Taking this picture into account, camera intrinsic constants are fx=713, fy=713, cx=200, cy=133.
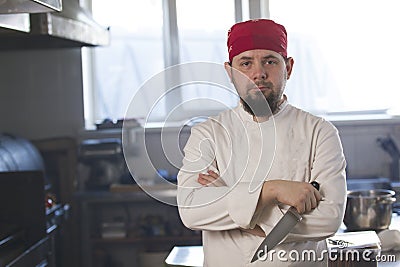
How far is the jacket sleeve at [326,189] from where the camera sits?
64.8 inches

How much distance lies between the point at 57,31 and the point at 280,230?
1.99 meters

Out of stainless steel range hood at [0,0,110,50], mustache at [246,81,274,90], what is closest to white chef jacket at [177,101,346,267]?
mustache at [246,81,274,90]

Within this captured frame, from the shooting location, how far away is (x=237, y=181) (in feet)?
5.67

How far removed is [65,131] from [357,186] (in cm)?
175

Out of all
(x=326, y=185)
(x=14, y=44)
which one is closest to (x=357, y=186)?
(x=14, y=44)

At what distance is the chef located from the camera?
1.64 m

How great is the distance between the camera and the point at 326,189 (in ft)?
5.56

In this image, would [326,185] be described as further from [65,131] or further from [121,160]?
[65,131]

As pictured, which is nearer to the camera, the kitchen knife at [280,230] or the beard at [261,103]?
the kitchen knife at [280,230]

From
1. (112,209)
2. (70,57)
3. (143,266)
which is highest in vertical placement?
(70,57)

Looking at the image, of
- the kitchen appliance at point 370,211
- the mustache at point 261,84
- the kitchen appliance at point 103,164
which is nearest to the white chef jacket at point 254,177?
the mustache at point 261,84

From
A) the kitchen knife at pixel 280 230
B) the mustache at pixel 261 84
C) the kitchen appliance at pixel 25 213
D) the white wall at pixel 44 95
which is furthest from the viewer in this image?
the white wall at pixel 44 95

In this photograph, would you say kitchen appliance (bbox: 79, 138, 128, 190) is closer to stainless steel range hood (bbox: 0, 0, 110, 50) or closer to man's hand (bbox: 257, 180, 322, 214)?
stainless steel range hood (bbox: 0, 0, 110, 50)

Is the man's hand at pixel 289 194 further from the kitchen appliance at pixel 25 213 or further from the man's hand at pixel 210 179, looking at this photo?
the kitchen appliance at pixel 25 213
